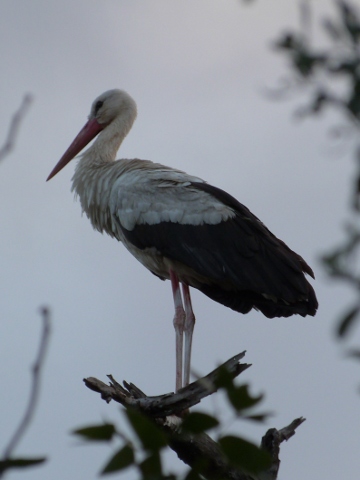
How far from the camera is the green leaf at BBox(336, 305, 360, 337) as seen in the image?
1.76 m

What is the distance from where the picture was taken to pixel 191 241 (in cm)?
815

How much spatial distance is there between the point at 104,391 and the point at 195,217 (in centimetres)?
252

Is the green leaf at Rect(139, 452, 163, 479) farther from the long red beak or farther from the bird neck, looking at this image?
the long red beak

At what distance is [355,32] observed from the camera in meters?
1.71

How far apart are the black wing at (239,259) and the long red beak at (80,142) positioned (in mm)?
2370

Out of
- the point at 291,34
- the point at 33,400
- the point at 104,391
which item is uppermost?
the point at 104,391

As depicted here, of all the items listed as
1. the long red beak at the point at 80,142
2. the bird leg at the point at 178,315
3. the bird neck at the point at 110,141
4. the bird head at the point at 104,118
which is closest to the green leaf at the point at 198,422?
the bird leg at the point at 178,315

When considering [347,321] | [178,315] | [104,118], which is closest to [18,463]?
[347,321]

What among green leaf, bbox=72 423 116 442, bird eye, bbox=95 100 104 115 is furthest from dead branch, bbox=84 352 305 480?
bird eye, bbox=95 100 104 115

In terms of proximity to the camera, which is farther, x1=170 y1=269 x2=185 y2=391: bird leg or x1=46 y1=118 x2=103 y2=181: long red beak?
x1=46 y1=118 x2=103 y2=181: long red beak

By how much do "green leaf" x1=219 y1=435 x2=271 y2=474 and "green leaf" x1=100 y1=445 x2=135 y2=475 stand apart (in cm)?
20

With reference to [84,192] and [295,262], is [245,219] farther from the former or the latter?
[84,192]

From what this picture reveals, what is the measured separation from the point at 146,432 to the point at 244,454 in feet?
0.78

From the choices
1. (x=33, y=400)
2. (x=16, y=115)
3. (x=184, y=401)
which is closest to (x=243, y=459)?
(x=33, y=400)
